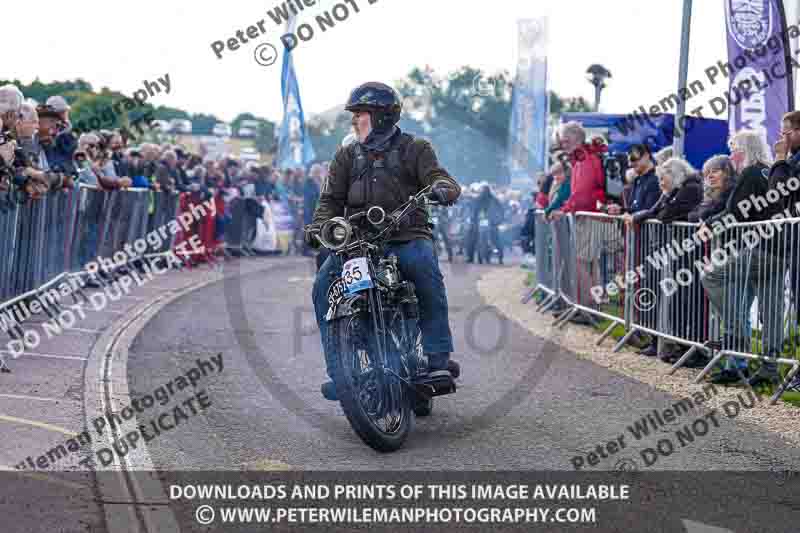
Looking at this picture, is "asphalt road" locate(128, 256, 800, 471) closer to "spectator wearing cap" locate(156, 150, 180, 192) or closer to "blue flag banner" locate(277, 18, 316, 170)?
"spectator wearing cap" locate(156, 150, 180, 192)

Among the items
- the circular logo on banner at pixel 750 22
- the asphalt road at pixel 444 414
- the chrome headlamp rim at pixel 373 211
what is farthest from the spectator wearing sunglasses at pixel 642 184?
the chrome headlamp rim at pixel 373 211

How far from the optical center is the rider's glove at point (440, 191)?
7.09 m

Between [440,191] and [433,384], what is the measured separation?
1102mm

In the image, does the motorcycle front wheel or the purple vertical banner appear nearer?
the motorcycle front wheel

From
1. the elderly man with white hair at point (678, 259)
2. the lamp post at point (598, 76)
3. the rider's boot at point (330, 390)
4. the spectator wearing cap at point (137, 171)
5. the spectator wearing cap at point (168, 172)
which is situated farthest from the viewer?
the lamp post at point (598, 76)

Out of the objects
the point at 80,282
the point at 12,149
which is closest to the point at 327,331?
the point at 12,149

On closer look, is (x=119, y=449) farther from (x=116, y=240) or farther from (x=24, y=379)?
(x=116, y=240)

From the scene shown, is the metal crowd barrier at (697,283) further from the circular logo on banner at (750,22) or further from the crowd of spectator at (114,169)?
the crowd of spectator at (114,169)

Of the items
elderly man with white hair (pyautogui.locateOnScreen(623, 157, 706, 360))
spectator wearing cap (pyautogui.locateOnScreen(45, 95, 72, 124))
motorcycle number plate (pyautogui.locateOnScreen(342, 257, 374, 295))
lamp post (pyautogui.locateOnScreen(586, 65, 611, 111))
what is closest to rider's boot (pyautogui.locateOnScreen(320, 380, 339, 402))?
motorcycle number plate (pyautogui.locateOnScreen(342, 257, 374, 295))

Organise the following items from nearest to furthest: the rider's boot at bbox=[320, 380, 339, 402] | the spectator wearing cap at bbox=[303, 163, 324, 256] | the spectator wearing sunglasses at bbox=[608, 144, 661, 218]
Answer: the rider's boot at bbox=[320, 380, 339, 402] < the spectator wearing sunglasses at bbox=[608, 144, 661, 218] < the spectator wearing cap at bbox=[303, 163, 324, 256]

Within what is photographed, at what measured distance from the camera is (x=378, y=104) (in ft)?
23.8

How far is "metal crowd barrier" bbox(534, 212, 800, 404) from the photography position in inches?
351

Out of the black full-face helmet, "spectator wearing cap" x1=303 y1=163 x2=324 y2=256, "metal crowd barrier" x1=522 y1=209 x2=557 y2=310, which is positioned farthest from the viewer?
"spectator wearing cap" x1=303 y1=163 x2=324 y2=256

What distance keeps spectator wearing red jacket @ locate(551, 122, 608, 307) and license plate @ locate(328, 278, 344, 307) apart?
6925 mm
